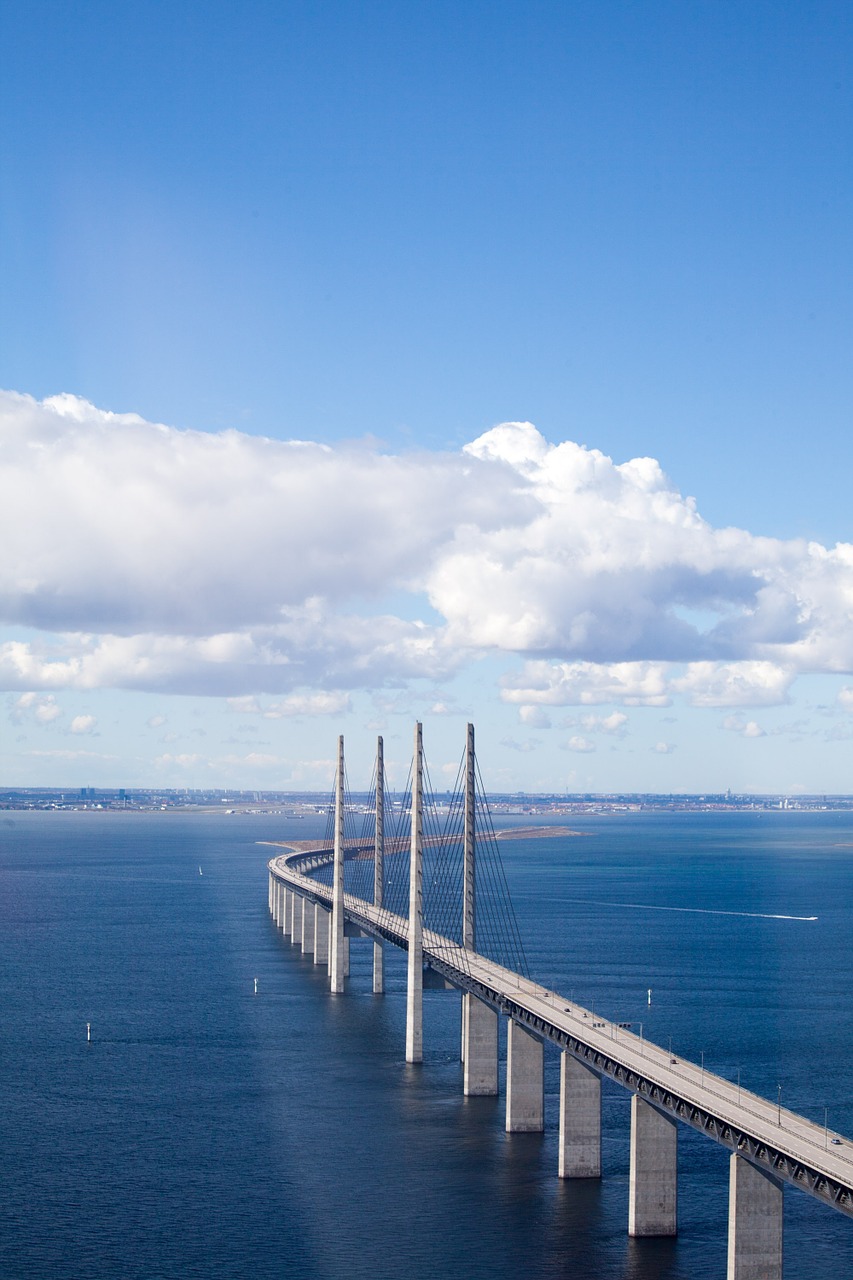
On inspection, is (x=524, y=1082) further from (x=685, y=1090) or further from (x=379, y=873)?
(x=379, y=873)

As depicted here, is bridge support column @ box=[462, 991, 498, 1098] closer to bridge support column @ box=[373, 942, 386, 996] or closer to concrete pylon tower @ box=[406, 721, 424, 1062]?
concrete pylon tower @ box=[406, 721, 424, 1062]

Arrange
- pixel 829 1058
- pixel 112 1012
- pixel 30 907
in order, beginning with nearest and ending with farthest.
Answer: pixel 829 1058, pixel 112 1012, pixel 30 907

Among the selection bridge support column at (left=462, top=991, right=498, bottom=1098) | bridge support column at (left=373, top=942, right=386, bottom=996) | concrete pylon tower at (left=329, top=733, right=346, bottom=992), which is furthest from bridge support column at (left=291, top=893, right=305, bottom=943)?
bridge support column at (left=462, top=991, right=498, bottom=1098)

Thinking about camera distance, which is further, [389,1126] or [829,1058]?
[829,1058]

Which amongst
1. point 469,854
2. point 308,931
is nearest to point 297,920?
point 308,931

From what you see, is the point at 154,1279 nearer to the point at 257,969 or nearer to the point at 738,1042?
the point at 738,1042

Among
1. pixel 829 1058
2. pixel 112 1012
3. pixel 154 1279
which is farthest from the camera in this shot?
pixel 112 1012

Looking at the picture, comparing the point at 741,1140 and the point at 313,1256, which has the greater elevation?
the point at 741,1140

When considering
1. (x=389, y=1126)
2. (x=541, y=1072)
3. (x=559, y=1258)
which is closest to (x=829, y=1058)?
(x=541, y=1072)
